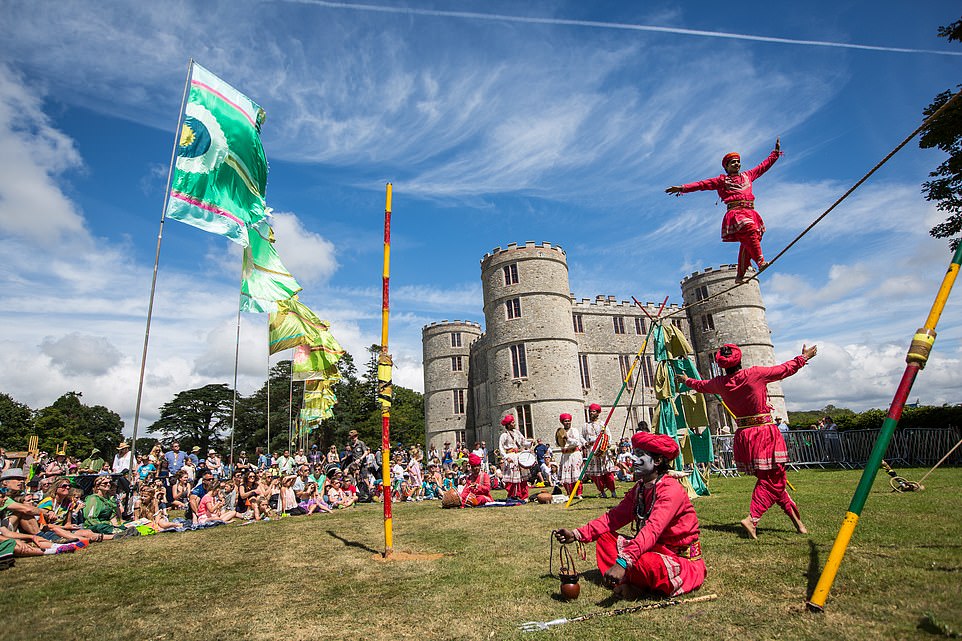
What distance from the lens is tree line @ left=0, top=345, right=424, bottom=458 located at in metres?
55.0

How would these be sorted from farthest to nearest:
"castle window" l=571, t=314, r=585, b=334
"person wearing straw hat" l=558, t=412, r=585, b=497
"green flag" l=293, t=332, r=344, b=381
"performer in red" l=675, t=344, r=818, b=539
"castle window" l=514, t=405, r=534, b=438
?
"castle window" l=571, t=314, r=585, b=334
"castle window" l=514, t=405, r=534, b=438
"green flag" l=293, t=332, r=344, b=381
"person wearing straw hat" l=558, t=412, r=585, b=497
"performer in red" l=675, t=344, r=818, b=539

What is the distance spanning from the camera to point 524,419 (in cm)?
3338

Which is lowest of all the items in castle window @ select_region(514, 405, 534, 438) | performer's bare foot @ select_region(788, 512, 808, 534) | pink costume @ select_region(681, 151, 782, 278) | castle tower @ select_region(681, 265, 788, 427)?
performer's bare foot @ select_region(788, 512, 808, 534)

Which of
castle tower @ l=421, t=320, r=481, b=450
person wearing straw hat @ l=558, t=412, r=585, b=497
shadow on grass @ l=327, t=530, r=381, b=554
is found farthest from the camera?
castle tower @ l=421, t=320, r=481, b=450

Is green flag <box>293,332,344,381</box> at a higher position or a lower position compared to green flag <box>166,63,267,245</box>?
lower

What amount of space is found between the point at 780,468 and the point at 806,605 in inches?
125

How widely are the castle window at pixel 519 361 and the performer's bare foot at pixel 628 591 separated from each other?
29.4 meters

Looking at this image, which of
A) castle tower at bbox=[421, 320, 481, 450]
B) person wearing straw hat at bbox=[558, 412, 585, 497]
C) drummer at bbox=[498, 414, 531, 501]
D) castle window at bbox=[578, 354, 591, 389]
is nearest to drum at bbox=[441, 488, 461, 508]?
drummer at bbox=[498, 414, 531, 501]

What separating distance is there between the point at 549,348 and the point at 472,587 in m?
29.5

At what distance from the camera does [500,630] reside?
380 cm

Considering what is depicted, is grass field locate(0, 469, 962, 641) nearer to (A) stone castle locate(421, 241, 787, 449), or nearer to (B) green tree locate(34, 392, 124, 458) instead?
(A) stone castle locate(421, 241, 787, 449)

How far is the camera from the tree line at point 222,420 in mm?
55031

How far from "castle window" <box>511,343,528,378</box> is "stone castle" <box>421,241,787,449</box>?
0.07 meters

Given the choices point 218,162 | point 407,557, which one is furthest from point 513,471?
point 218,162
